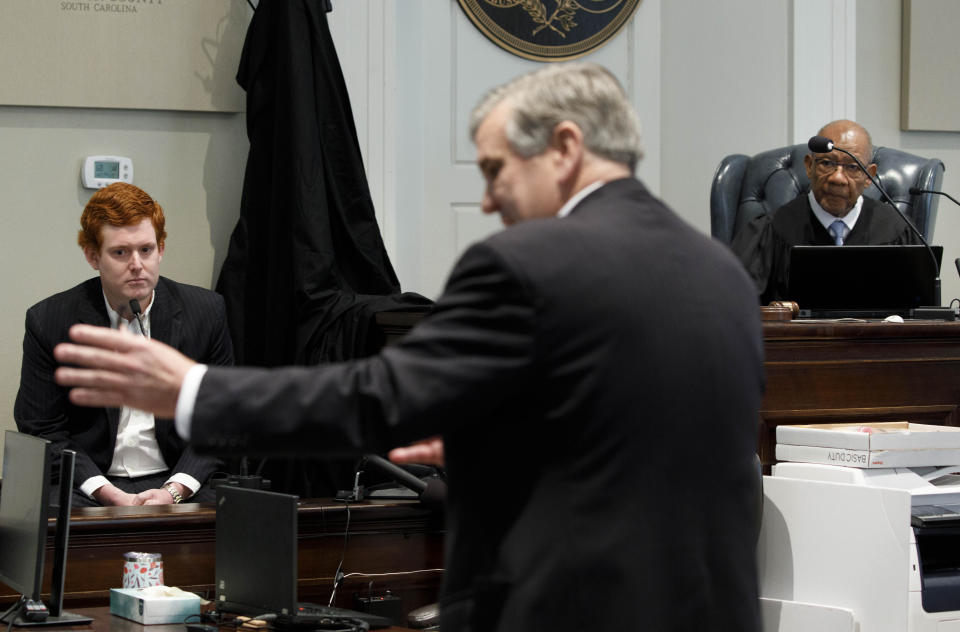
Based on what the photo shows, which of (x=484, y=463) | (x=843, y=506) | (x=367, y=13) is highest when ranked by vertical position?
(x=367, y=13)

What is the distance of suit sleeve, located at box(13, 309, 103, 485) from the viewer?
3080mm

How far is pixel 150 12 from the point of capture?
163 inches

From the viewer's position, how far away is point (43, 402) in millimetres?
3119

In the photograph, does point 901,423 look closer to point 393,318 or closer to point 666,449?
point 393,318

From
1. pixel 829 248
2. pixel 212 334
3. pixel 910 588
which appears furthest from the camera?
pixel 212 334

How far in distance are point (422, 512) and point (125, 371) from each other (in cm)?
148

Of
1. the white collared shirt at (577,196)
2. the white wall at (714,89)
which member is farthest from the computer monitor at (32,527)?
the white wall at (714,89)

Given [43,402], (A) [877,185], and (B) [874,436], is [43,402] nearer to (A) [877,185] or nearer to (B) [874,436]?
(B) [874,436]

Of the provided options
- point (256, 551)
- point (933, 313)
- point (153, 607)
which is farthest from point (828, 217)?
point (153, 607)

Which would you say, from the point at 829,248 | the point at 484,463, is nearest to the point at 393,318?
the point at 829,248

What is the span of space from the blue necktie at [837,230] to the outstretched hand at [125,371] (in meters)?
3.27

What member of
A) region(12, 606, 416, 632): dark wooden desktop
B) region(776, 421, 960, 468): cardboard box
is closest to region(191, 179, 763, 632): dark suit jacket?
region(12, 606, 416, 632): dark wooden desktop

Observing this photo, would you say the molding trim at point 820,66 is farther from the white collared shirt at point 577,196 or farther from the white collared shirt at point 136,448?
the white collared shirt at point 577,196

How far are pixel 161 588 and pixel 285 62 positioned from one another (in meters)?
2.20
